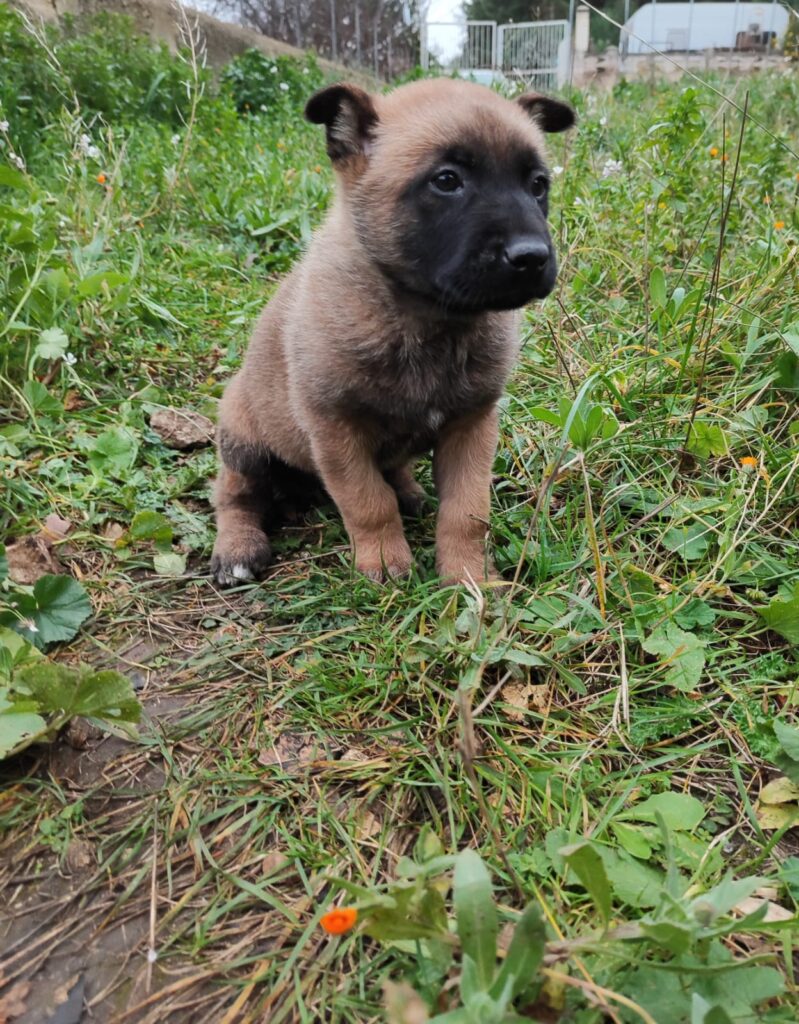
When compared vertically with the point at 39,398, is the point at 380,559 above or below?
below

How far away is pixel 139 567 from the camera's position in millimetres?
2633

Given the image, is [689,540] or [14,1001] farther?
[689,540]

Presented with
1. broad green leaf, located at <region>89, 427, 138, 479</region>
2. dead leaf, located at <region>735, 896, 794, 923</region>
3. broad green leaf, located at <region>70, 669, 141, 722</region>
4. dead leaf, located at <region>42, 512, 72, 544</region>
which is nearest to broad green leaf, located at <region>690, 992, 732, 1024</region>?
dead leaf, located at <region>735, 896, 794, 923</region>

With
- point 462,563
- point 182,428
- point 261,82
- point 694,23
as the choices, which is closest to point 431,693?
point 462,563

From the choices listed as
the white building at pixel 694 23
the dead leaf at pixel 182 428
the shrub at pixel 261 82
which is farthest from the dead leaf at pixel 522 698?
the white building at pixel 694 23

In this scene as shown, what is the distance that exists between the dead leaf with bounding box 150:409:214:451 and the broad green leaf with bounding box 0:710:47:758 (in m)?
1.80

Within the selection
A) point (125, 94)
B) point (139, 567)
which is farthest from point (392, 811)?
point (125, 94)

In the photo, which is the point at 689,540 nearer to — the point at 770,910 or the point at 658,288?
the point at 770,910

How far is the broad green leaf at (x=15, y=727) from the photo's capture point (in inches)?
65.6

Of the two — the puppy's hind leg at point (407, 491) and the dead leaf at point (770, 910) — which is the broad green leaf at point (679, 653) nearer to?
the dead leaf at point (770, 910)

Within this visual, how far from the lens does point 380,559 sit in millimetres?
2492

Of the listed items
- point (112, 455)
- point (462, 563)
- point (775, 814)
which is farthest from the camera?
point (112, 455)

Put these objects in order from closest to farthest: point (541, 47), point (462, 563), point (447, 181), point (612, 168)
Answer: point (447, 181), point (462, 563), point (612, 168), point (541, 47)

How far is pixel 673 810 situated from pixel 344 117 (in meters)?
2.12
